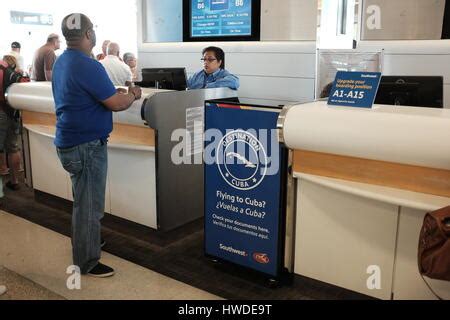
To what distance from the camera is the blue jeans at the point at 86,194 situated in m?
2.74

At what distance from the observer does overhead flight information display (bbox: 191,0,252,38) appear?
5.56 m

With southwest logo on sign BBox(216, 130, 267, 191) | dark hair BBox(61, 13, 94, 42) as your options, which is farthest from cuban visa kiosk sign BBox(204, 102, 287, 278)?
dark hair BBox(61, 13, 94, 42)

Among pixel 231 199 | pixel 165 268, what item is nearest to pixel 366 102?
pixel 231 199

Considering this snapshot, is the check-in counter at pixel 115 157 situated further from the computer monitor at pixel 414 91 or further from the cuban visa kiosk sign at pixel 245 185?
the computer monitor at pixel 414 91

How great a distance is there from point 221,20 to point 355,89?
3.70 m

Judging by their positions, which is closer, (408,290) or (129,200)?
(408,290)

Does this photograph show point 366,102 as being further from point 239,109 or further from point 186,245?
point 186,245

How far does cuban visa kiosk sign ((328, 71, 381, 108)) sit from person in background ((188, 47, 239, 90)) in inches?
77.3

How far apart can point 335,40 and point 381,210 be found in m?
2.93

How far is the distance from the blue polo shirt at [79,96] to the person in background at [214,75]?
5.81ft

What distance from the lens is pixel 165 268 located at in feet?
10.0

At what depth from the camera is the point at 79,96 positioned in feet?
8.60

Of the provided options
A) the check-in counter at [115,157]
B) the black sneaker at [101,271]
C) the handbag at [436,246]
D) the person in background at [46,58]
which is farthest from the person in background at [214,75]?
the person in background at [46,58]

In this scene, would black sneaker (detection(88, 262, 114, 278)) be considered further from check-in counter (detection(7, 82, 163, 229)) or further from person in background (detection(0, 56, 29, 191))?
person in background (detection(0, 56, 29, 191))
